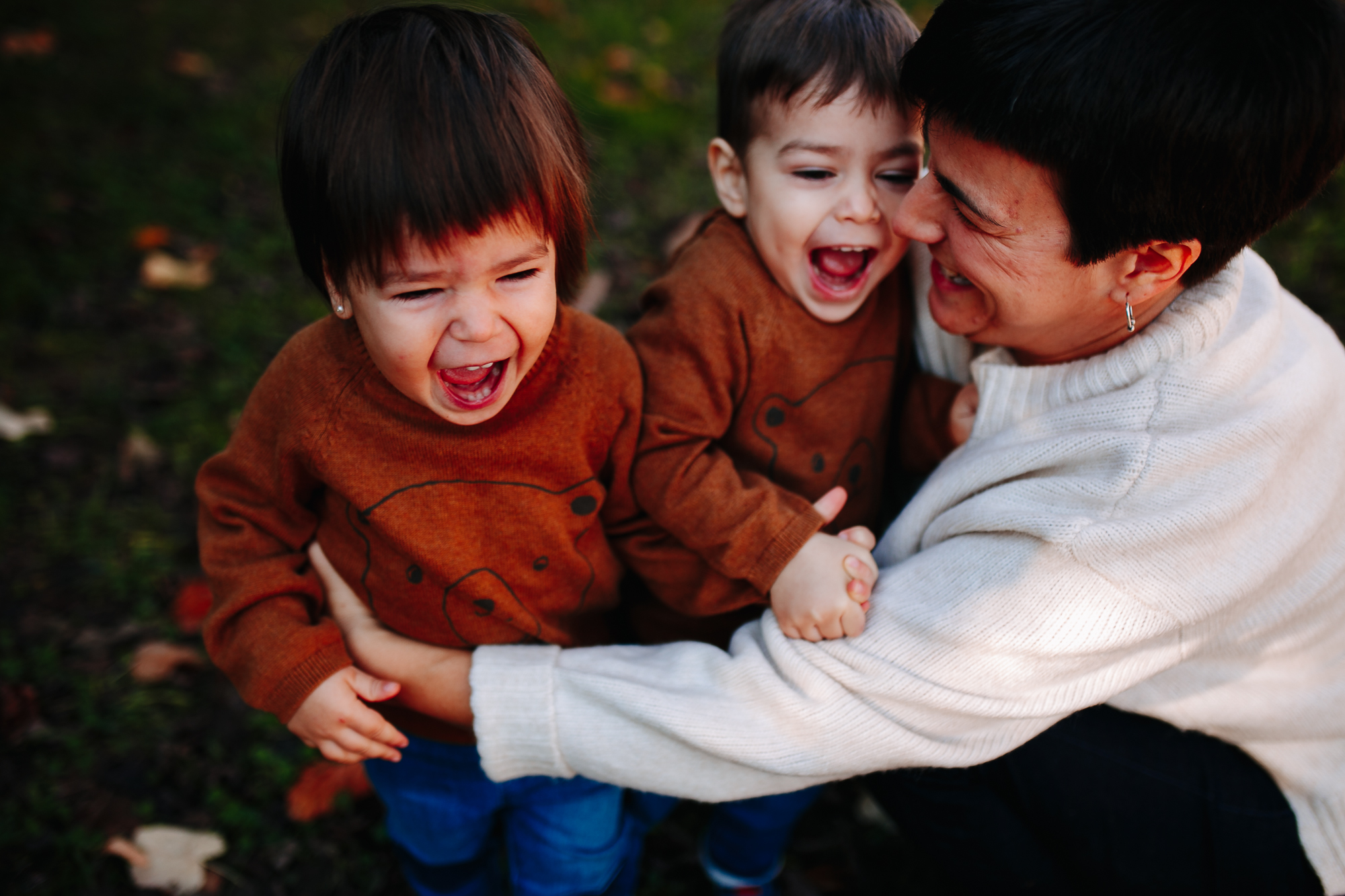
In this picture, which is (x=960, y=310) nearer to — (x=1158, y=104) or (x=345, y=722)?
(x=1158, y=104)

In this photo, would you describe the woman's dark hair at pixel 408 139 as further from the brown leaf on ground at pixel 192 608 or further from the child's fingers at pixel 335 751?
the brown leaf on ground at pixel 192 608

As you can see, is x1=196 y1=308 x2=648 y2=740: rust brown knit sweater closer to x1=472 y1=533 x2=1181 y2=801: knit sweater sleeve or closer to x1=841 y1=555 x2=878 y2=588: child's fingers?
x1=472 y1=533 x2=1181 y2=801: knit sweater sleeve

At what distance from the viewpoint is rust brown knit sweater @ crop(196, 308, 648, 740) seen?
59.3 inches

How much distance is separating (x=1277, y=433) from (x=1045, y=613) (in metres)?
0.48

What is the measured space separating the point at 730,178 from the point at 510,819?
1375 mm

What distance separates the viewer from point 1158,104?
1.27 meters

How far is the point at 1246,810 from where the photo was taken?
1629 millimetres

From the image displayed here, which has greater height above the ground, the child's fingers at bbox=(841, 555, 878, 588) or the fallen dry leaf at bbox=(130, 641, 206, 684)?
the child's fingers at bbox=(841, 555, 878, 588)

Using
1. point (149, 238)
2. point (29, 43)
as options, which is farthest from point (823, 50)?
point (29, 43)

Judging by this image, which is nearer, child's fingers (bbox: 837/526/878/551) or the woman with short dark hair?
the woman with short dark hair

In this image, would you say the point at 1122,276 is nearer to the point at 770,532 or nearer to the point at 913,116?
the point at 913,116

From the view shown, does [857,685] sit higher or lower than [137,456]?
higher

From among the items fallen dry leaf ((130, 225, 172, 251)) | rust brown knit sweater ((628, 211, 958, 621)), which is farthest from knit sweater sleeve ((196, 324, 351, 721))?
fallen dry leaf ((130, 225, 172, 251))

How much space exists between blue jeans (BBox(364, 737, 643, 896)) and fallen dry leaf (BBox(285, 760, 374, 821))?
0.43 m
